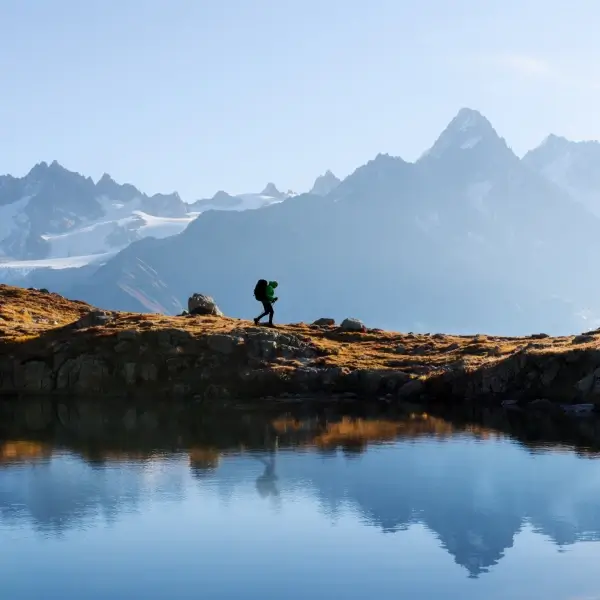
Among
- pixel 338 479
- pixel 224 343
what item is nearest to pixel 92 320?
pixel 224 343

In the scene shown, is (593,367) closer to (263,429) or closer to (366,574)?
(263,429)

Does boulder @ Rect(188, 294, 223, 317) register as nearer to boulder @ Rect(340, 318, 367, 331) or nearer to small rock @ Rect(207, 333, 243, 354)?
boulder @ Rect(340, 318, 367, 331)

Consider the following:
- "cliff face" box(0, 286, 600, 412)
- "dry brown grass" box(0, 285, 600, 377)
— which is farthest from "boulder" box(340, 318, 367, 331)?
"cliff face" box(0, 286, 600, 412)

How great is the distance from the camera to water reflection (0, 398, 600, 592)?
34.2 metres

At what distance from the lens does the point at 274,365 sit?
74.1 metres

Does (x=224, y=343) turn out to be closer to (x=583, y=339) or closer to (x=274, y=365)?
(x=274, y=365)

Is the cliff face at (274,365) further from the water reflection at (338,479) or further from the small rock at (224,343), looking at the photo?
the water reflection at (338,479)

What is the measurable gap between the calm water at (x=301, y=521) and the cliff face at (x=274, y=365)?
1592cm

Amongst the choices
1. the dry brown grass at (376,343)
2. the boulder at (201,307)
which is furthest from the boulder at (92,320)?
the boulder at (201,307)

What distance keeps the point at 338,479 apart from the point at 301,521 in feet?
23.7

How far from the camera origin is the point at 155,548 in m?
31.0


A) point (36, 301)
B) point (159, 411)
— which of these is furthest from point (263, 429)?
point (36, 301)

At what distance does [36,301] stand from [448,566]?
311 ft

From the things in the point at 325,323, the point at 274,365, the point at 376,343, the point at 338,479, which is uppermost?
the point at 325,323
